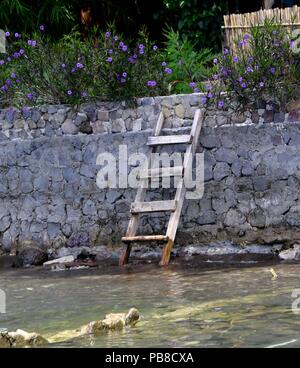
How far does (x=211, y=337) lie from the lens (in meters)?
8.39

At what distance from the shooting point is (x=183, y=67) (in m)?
14.5

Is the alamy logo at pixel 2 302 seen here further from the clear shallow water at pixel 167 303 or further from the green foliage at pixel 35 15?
the green foliage at pixel 35 15

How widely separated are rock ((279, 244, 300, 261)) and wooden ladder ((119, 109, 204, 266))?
4.15 feet

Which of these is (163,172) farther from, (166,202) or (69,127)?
(69,127)

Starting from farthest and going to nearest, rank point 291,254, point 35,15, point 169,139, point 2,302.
Answer: 1. point 35,15
2. point 169,139
3. point 291,254
4. point 2,302

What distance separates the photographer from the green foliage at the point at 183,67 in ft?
47.1

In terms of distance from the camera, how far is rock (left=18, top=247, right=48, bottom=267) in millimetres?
13656

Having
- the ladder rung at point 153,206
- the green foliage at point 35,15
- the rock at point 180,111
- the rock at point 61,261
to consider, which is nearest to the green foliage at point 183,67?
the rock at point 180,111

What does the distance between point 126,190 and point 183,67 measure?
6.31 feet

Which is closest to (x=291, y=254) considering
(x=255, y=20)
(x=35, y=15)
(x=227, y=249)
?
(x=227, y=249)

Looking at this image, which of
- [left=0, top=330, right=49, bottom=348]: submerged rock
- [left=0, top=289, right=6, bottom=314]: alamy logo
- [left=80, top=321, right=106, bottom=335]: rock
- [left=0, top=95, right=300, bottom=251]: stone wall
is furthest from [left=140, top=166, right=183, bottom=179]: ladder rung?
[left=0, top=330, right=49, bottom=348]: submerged rock

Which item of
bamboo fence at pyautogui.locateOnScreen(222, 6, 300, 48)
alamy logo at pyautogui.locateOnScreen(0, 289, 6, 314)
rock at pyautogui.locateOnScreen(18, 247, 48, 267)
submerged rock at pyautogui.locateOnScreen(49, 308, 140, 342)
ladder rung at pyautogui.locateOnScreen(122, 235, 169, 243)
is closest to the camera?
submerged rock at pyautogui.locateOnScreen(49, 308, 140, 342)

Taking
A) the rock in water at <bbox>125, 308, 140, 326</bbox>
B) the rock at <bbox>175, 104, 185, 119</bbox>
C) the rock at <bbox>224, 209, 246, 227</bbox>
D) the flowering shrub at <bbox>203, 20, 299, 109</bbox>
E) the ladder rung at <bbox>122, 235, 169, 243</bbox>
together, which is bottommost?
the rock in water at <bbox>125, 308, 140, 326</bbox>

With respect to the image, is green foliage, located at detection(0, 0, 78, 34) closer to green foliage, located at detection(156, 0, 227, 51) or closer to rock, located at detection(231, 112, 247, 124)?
green foliage, located at detection(156, 0, 227, 51)
